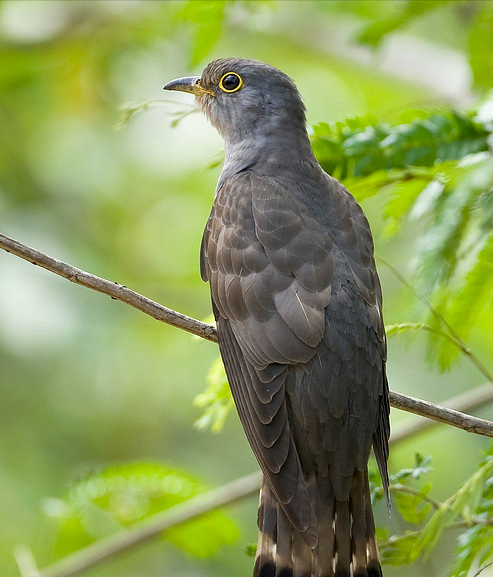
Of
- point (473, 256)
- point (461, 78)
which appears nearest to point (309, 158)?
point (473, 256)

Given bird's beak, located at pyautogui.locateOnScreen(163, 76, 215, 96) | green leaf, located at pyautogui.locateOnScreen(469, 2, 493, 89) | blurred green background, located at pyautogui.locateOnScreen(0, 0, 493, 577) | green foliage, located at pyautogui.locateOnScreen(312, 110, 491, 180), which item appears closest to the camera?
green foliage, located at pyautogui.locateOnScreen(312, 110, 491, 180)

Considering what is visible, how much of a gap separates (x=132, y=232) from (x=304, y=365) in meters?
5.62

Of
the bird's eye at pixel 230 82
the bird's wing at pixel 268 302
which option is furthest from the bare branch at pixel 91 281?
the bird's eye at pixel 230 82

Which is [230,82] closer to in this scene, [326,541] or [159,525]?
[159,525]

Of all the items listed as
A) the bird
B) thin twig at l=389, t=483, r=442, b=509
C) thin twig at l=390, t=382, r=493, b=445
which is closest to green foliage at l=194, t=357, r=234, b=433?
the bird

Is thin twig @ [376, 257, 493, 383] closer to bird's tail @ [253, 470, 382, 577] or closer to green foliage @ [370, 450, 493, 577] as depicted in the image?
green foliage @ [370, 450, 493, 577]

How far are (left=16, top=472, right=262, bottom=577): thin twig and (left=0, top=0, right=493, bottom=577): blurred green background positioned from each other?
1.22 m

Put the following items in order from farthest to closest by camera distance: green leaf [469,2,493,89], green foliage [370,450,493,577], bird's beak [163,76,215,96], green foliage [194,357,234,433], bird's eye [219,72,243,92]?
bird's beak [163,76,215,96]
bird's eye [219,72,243,92]
green leaf [469,2,493,89]
green foliage [194,357,234,433]
green foliage [370,450,493,577]

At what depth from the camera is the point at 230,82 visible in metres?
5.52

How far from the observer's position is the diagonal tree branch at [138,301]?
12.1ft

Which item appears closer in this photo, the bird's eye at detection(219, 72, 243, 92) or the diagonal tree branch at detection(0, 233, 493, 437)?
the diagonal tree branch at detection(0, 233, 493, 437)

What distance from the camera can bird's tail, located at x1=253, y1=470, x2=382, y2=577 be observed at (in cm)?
391

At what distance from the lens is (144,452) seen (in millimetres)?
8352

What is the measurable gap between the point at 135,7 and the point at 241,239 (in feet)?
15.3
